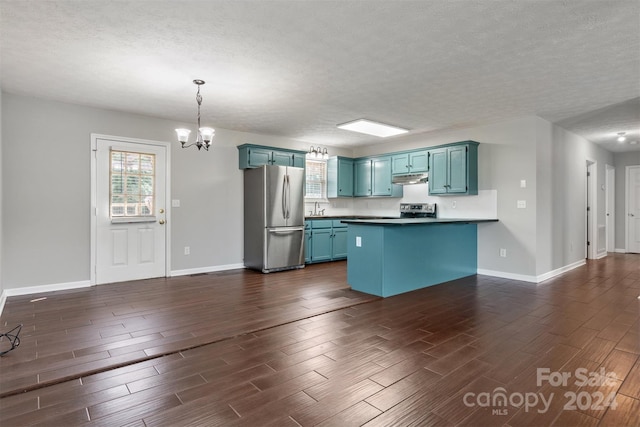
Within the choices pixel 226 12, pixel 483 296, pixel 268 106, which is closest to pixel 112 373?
pixel 226 12

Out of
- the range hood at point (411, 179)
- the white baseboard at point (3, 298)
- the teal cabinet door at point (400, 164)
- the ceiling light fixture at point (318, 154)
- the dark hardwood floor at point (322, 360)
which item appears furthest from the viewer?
the ceiling light fixture at point (318, 154)

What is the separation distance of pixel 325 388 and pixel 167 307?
241 centimetres

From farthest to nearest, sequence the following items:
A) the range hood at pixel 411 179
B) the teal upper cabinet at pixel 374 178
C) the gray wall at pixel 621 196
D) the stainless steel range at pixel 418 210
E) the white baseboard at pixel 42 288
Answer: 1. the gray wall at pixel 621 196
2. the teal upper cabinet at pixel 374 178
3. the stainless steel range at pixel 418 210
4. the range hood at pixel 411 179
5. the white baseboard at pixel 42 288

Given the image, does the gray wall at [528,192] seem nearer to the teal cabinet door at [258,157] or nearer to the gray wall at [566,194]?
the gray wall at [566,194]

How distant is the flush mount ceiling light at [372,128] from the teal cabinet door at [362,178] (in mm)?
1200

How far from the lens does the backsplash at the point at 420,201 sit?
18.6ft

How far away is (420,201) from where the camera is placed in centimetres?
667

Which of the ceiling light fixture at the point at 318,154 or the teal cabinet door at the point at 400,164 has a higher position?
the ceiling light fixture at the point at 318,154

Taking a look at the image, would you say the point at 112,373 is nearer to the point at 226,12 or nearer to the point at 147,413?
the point at 147,413

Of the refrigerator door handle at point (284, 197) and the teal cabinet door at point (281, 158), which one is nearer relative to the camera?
the refrigerator door handle at point (284, 197)

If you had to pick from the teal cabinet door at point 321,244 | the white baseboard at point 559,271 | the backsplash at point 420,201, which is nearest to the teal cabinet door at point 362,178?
the backsplash at point 420,201

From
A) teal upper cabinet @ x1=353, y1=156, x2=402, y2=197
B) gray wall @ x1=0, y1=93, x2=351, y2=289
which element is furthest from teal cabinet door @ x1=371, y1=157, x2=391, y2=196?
gray wall @ x1=0, y1=93, x2=351, y2=289

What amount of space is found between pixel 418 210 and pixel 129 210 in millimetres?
4937

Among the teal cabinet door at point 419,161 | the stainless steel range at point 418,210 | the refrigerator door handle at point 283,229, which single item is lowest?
the refrigerator door handle at point 283,229
